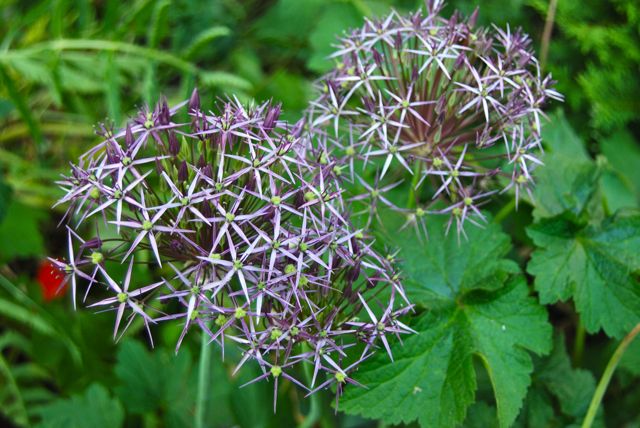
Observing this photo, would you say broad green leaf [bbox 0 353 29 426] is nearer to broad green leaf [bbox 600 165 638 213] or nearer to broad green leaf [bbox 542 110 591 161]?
broad green leaf [bbox 542 110 591 161]

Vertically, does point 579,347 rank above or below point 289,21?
below

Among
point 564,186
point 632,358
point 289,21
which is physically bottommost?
point 632,358

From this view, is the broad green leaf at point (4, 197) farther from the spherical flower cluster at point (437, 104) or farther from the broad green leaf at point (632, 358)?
the broad green leaf at point (632, 358)

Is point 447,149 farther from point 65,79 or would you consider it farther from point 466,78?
point 65,79

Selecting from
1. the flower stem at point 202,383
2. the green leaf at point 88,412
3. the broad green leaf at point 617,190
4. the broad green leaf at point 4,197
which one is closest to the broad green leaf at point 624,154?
the broad green leaf at point 617,190

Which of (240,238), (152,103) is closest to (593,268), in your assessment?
(240,238)

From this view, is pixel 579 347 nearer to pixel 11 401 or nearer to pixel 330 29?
pixel 330 29

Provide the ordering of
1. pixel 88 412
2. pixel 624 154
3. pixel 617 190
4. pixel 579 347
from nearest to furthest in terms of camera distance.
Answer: pixel 88 412, pixel 579 347, pixel 617 190, pixel 624 154
